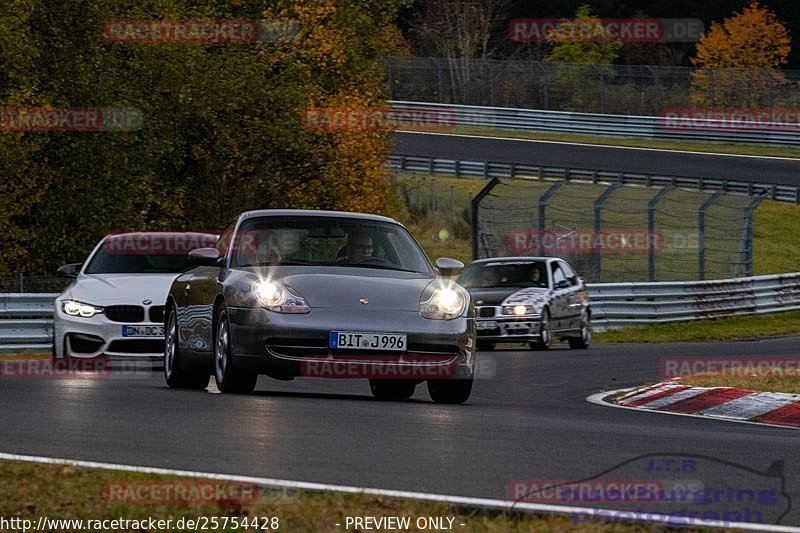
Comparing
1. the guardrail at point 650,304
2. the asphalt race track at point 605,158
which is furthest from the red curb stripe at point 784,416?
the asphalt race track at point 605,158

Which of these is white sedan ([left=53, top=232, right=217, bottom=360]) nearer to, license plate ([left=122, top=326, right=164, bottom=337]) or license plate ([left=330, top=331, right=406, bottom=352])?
license plate ([left=122, top=326, right=164, bottom=337])

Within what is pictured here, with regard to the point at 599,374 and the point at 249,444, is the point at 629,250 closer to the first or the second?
the point at 599,374

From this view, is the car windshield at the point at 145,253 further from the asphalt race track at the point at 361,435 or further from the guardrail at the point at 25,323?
the guardrail at the point at 25,323

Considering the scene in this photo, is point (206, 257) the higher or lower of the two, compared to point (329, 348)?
higher

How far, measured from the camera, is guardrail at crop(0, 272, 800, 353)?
22.3 metres

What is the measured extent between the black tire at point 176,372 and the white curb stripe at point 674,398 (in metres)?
3.76

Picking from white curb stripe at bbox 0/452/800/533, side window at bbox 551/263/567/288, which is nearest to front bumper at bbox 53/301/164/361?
white curb stripe at bbox 0/452/800/533

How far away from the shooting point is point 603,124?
54031 mm

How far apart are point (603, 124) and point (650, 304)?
25.4 metres

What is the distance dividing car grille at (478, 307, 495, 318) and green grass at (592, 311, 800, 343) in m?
4.27

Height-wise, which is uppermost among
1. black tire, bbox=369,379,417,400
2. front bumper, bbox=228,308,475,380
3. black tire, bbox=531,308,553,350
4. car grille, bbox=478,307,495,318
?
front bumper, bbox=228,308,475,380

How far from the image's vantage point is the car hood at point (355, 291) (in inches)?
449

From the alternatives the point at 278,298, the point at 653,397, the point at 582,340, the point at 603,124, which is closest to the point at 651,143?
the point at 603,124

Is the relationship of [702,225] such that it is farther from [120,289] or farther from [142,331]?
[142,331]
